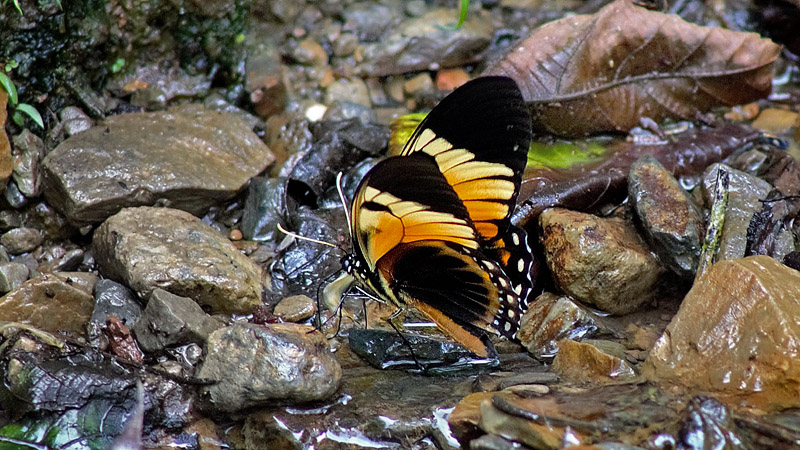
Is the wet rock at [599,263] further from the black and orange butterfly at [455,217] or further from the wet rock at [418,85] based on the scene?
the wet rock at [418,85]

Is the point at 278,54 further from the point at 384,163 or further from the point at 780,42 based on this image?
the point at 780,42

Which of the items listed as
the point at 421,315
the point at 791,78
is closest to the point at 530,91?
the point at 421,315

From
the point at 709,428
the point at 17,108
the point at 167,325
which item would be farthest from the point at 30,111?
the point at 709,428

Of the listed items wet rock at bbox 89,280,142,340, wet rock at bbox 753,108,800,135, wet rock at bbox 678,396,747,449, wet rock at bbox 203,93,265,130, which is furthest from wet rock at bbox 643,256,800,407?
wet rock at bbox 203,93,265,130

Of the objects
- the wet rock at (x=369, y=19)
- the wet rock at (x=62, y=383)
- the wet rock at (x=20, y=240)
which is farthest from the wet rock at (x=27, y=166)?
the wet rock at (x=369, y=19)

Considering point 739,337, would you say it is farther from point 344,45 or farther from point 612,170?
point 344,45
